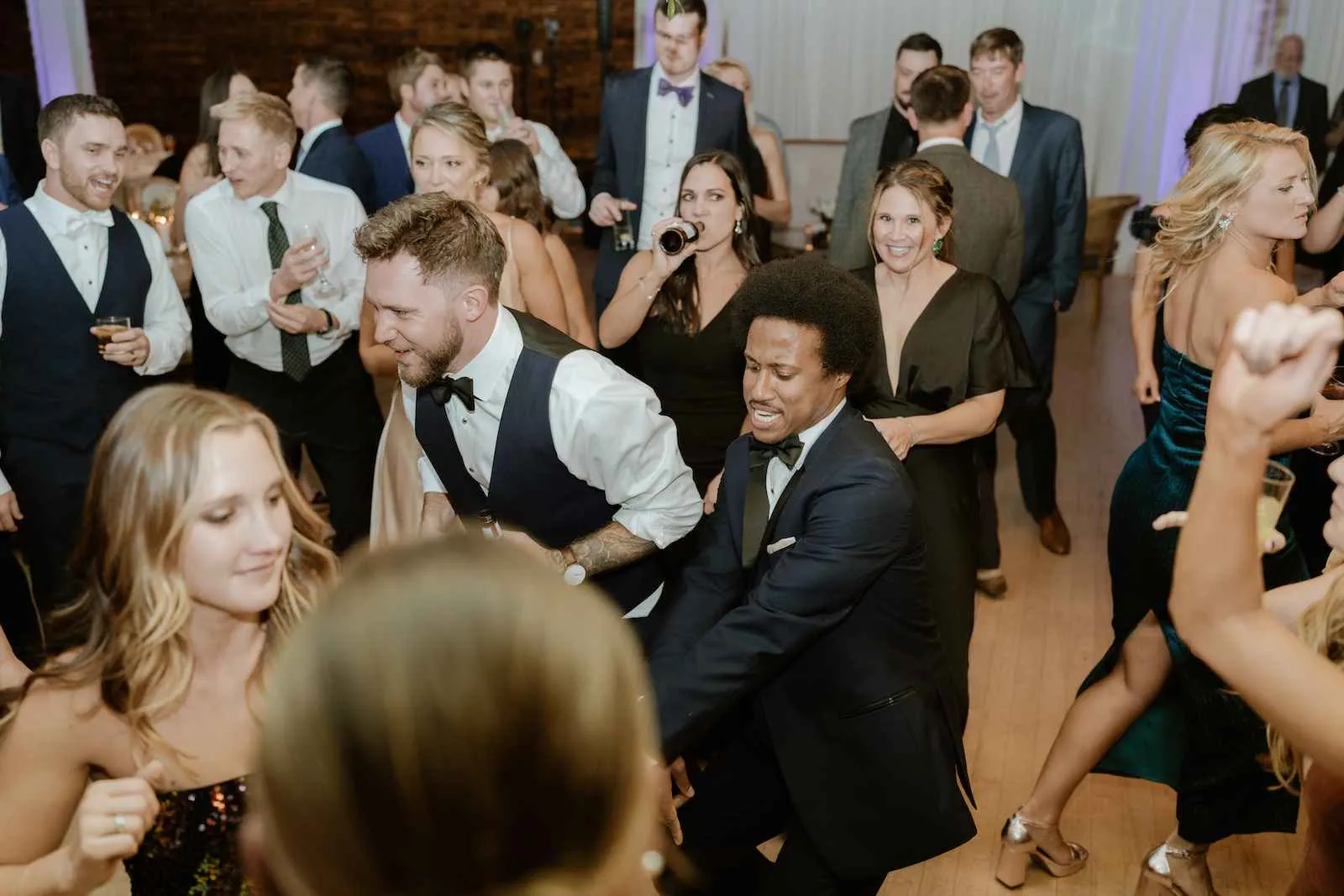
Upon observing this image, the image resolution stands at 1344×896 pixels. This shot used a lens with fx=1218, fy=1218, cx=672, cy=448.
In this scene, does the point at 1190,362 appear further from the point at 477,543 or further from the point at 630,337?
the point at 477,543

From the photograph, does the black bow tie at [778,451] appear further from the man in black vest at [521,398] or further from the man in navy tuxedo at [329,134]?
the man in navy tuxedo at [329,134]

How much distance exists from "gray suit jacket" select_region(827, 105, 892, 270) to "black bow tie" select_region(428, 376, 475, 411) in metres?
2.22

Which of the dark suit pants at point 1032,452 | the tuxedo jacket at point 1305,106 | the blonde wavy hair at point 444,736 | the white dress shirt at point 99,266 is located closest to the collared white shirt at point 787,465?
the blonde wavy hair at point 444,736

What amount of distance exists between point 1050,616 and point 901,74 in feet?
7.78

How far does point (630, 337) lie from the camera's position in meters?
3.36

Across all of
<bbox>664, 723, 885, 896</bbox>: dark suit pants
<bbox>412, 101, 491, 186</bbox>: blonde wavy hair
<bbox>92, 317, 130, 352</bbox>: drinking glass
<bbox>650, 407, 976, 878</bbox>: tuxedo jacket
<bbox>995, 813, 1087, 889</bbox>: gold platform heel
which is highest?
<bbox>412, 101, 491, 186</bbox>: blonde wavy hair

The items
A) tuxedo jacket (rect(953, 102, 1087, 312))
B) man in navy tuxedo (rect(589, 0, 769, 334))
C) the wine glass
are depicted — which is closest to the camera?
the wine glass

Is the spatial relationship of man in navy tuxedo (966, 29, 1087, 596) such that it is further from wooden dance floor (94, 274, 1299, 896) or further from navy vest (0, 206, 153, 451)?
navy vest (0, 206, 153, 451)

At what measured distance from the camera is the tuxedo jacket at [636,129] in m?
4.46

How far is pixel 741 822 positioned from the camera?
2.27 m

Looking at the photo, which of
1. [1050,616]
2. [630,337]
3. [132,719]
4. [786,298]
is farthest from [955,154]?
[132,719]

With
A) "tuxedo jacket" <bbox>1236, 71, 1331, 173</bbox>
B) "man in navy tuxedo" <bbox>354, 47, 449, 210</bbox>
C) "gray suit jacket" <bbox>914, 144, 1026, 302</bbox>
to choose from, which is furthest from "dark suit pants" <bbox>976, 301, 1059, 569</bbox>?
"tuxedo jacket" <bbox>1236, 71, 1331, 173</bbox>

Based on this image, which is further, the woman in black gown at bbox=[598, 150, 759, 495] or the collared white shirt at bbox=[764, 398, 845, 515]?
the woman in black gown at bbox=[598, 150, 759, 495]

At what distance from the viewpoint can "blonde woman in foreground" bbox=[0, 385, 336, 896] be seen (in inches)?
57.3
